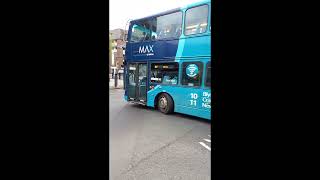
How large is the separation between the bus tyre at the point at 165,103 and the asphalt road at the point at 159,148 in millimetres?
474

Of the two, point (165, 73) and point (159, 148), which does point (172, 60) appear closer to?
point (165, 73)

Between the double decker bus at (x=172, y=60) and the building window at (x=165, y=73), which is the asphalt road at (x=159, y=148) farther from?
the building window at (x=165, y=73)

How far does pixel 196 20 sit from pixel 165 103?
8.18 feet

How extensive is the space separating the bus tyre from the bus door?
0.79m

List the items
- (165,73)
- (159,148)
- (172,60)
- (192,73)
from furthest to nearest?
1. (165,73)
2. (172,60)
3. (192,73)
4. (159,148)

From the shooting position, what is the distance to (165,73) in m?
6.50

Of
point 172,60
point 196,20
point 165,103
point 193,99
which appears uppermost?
point 196,20

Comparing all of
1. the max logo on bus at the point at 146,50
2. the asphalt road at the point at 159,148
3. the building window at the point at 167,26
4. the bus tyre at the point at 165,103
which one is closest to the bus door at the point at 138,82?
the max logo on bus at the point at 146,50

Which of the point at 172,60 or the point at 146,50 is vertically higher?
the point at 146,50

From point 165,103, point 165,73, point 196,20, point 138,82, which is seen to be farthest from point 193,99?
point 138,82
